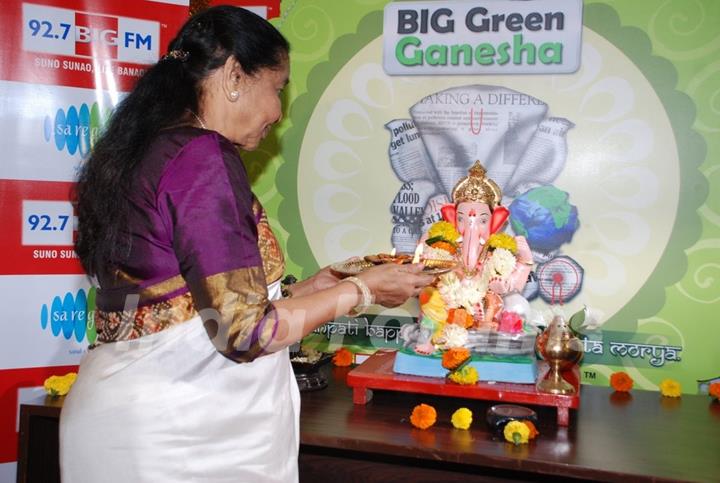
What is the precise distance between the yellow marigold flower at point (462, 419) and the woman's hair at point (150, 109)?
3.32 feet

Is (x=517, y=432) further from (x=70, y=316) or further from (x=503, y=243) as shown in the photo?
(x=70, y=316)

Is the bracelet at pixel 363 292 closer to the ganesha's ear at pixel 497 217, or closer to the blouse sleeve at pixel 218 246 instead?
the blouse sleeve at pixel 218 246

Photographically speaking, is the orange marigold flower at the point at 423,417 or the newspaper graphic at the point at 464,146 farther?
the newspaper graphic at the point at 464,146

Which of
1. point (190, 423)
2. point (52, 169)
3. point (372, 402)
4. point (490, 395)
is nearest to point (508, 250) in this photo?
point (490, 395)

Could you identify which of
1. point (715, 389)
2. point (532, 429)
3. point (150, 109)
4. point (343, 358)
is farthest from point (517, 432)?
point (150, 109)

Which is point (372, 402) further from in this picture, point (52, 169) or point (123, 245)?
point (52, 169)

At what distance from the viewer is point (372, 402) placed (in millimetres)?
2152

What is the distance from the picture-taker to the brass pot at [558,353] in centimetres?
194

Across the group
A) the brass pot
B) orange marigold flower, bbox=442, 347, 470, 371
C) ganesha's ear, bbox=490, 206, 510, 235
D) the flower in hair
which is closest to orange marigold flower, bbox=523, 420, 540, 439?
the brass pot

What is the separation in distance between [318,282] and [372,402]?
51cm

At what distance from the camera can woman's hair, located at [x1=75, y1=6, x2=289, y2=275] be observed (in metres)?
1.29

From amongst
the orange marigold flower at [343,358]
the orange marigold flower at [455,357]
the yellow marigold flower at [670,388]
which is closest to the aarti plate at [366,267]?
the orange marigold flower at [455,357]

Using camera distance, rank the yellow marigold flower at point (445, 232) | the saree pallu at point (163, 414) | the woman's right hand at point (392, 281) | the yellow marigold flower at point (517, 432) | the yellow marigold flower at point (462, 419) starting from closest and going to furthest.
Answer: the saree pallu at point (163, 414) < the woman's right hand at point (392, 281) < the yellow marigold flower at point (517, 432) < the yellow marigold flower at point (462, 419) < the yellow marigold flower at point (445, 232)

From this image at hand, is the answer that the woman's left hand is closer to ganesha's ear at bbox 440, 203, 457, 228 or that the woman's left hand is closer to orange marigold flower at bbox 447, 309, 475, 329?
orange marigold flower at bbox 447, 309, 475, 329
